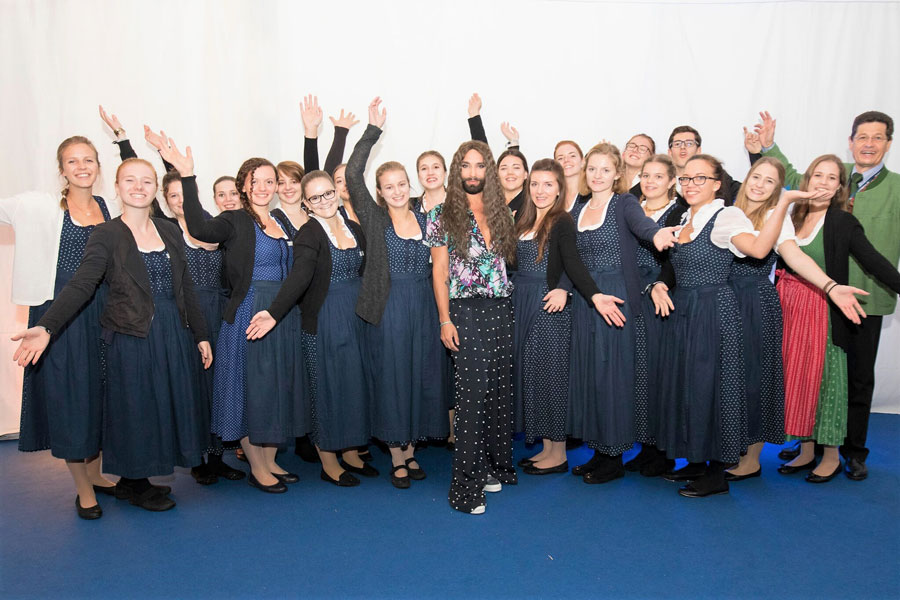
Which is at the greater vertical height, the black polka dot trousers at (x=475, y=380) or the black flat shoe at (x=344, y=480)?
the black polka dot trousers at (x=475, y=380)

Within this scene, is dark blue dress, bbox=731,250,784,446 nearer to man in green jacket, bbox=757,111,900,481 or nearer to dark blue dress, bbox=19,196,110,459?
man in green jacket, bbox=757,111,900,481

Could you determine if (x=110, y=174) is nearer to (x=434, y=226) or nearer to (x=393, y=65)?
(x=393, y=65)

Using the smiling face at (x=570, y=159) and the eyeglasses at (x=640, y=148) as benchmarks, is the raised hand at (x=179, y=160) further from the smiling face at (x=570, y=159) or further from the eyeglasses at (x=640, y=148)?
the eyeglasses at (x=640, y=148)

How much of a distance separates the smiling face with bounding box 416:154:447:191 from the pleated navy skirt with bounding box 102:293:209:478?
1.53m

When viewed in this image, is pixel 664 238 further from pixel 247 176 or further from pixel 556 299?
pixel 247 176

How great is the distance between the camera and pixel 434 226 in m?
3.27

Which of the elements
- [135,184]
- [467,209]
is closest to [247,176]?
[135,184]

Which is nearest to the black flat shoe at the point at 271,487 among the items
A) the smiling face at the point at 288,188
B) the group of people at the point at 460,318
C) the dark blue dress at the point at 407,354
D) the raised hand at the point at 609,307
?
the group of people at the point at 460,318

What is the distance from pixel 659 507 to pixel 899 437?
2545 mm

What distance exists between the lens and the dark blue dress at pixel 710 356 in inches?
131

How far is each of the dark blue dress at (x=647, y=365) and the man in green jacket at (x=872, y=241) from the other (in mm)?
1167

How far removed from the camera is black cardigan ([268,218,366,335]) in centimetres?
336

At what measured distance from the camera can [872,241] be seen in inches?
156

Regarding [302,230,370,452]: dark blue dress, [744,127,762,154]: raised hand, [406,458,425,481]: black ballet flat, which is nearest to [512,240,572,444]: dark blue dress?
[406,458,425,481]: black ballet flat
